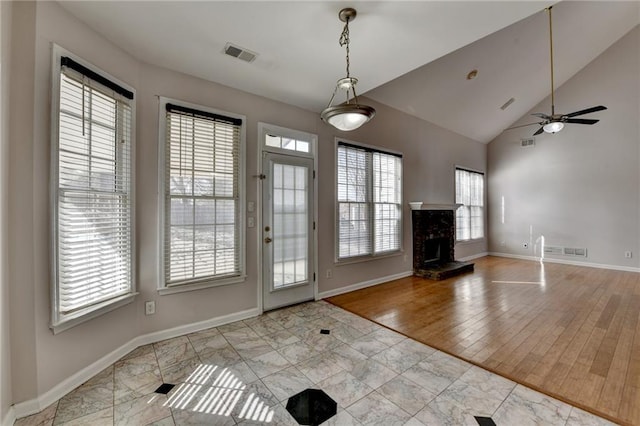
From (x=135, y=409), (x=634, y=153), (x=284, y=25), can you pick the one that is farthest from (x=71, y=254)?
(x=634, y=153)

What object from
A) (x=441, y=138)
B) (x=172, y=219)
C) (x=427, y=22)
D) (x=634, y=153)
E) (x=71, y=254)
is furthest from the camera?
(x=441, y=138)

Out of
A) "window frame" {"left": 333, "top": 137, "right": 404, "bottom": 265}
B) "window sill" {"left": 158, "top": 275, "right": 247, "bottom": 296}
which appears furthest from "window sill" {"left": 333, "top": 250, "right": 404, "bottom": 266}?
"window sill" {"left": 158, "top": 275, "right": 247, "bottom": 296}

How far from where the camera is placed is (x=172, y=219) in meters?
2.79

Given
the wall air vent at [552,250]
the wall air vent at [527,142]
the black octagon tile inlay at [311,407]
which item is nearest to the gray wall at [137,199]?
the black octagon tile inlay at [311,407]

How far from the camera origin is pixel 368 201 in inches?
181

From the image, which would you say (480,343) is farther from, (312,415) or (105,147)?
(105,147)

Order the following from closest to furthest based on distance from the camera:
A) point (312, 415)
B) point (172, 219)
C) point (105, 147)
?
point (312, 415) < point (105, 147) < point (172, 219)

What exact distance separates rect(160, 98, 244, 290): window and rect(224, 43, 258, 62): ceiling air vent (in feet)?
2.30

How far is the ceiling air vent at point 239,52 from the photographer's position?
248 centimetres

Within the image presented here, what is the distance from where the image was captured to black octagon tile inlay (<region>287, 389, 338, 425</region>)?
1.68 metres

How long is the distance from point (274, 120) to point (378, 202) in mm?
2330

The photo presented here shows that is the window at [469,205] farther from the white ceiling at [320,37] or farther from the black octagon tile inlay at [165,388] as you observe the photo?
the black octagon tile inlay at [165,388]

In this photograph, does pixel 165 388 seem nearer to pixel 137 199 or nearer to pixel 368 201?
pixel 137 199

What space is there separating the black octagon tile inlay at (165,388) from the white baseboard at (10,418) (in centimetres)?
78
